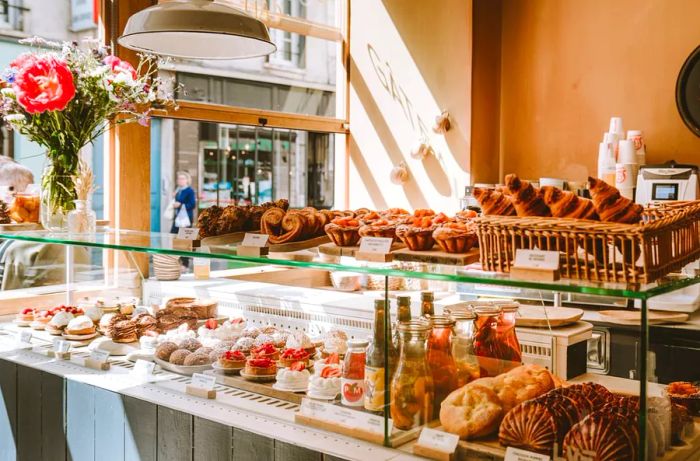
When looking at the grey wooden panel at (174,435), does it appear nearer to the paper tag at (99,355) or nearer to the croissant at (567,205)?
the paper tag at (99,355)

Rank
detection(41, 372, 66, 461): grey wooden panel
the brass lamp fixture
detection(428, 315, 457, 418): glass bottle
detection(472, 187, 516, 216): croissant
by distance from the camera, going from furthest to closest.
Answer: detection(41, 372, 66, 461): grey wooden panel
the brass lamp fixture
detection(428, 315, 457, 418): glass bottle
detection(472, 187, 516, 216): croissant

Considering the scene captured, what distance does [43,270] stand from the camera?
10.3ft

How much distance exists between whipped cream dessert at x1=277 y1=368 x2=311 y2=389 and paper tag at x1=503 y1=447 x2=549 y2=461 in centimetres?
70

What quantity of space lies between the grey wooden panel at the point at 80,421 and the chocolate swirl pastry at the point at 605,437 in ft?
4.69

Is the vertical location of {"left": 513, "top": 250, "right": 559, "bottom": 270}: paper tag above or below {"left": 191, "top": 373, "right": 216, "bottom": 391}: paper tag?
above

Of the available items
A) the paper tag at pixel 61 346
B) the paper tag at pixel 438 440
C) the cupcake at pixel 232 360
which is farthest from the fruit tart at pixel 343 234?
the paper tag at pixel 61 346

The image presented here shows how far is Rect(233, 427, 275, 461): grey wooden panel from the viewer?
5.43 ft

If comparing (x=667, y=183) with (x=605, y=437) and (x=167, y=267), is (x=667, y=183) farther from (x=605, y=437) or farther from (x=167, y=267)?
(x=605, y=437)

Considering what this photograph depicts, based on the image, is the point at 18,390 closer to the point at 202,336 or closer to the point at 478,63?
the point at 202,336

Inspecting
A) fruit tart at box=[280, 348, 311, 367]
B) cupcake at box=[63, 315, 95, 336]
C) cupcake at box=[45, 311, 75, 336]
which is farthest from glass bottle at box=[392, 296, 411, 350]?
cupcake at box=[45, 311, 75, 336]

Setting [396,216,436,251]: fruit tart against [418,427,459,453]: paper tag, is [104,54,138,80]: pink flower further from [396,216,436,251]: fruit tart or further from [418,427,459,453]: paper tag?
[418,427,459,453]: paper tag

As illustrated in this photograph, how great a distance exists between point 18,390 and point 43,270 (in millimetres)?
840

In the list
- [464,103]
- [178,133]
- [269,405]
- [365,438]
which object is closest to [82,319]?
[269,405]

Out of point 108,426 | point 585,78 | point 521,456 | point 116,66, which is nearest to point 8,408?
point 108,426
